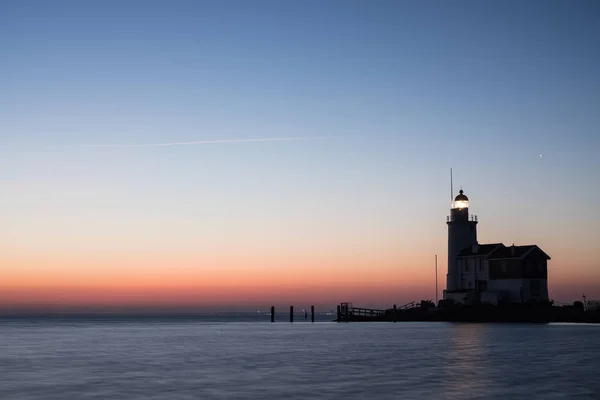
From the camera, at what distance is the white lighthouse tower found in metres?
87.8

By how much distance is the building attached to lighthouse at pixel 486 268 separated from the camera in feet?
274

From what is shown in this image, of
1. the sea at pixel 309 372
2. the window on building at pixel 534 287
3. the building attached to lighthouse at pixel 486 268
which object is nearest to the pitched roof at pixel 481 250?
the building attached to lighthouse at pixel 486 268

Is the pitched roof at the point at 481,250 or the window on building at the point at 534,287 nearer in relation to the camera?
the window on building at the point at 534,287

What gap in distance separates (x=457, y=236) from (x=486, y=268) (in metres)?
5.34

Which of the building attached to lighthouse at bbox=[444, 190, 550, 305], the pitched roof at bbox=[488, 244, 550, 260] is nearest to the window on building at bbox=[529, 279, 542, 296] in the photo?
the building attached to lighthouse at bbox=[444, 190, 550, 305]

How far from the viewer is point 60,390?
86.2 feet

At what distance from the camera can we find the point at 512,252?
3324 inches

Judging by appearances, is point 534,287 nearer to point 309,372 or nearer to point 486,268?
point 486,268

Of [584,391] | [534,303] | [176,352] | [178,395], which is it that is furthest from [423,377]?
[534,303]

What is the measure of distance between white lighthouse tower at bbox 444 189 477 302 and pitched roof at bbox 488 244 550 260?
2.97m

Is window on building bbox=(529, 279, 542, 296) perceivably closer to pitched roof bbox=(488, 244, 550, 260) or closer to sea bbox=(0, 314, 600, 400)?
pitched roof bbox=(488, 244, 550, 260)

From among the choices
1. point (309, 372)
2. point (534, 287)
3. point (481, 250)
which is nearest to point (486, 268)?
point (481, 250)

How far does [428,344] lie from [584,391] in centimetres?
2455

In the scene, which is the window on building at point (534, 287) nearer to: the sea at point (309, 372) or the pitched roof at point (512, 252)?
the pitched roof at point (512, 252)
